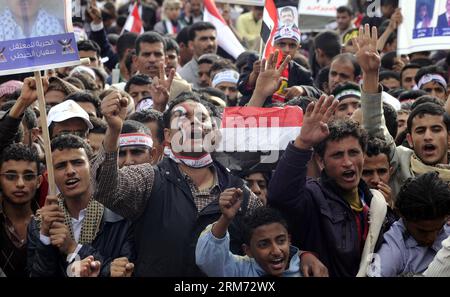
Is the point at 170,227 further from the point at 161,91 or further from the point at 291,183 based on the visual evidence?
the point at 161,91

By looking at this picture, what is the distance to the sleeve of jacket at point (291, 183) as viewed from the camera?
19.1 feet

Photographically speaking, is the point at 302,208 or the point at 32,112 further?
the point at 32,112

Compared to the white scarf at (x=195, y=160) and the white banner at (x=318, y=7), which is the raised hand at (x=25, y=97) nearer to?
the white scarf at (x=195, y=160)

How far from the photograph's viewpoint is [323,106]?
590 centimetres

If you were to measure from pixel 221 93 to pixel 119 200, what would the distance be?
381 cm

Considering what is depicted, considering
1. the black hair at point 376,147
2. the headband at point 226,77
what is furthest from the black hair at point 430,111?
the headband at point 226,77

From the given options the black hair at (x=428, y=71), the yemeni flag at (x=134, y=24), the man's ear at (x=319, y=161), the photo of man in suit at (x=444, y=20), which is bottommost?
the man's ear at (x=319, y=161)

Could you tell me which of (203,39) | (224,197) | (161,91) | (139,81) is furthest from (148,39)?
(224,197)

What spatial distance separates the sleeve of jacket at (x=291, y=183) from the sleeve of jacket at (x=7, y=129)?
65.1 inches

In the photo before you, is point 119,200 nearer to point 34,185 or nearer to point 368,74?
point 34,185

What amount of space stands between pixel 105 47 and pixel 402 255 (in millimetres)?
8073

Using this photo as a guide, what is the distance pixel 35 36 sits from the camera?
651 cm

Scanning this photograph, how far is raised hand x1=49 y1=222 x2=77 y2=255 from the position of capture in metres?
5.95

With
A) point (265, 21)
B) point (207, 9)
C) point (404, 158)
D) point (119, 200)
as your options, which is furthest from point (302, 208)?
point (207, 9)
